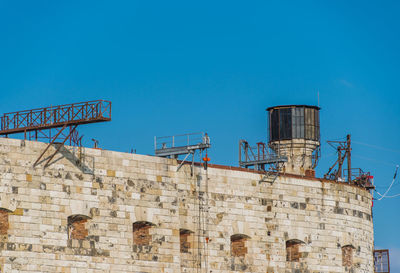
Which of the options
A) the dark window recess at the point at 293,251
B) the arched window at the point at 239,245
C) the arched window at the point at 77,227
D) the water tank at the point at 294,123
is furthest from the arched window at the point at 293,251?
the arched window at the point at 77,227

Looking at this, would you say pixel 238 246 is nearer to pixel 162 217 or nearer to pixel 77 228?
pixel 162 217

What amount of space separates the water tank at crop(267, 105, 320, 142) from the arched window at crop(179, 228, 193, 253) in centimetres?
1447

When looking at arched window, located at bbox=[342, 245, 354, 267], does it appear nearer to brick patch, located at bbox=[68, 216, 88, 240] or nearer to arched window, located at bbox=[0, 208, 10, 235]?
brick patch, located at bbox=[68, 216, 88, 240]

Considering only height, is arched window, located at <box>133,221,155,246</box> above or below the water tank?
below

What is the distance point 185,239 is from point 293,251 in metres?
7.81

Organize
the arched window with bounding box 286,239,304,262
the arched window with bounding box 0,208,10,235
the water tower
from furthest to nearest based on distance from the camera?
the water tower → the arched window with bounding box 286,239,304,262 → the arched window with bounding box 0,208,10,235

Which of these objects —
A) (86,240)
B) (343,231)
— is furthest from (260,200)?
(86,240)

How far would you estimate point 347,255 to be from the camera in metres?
61.8

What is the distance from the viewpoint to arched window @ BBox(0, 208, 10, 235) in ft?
156

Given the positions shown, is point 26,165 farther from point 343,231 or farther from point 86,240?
point 343,231

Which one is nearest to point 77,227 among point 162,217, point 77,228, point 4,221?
point 77,228

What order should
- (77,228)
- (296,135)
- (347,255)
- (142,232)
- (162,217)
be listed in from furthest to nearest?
(296,135) < (347,255) < (162,217) < (142,232) < (77,228)

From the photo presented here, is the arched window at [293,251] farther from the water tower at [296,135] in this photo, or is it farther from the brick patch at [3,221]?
the brick patch at [3,221]

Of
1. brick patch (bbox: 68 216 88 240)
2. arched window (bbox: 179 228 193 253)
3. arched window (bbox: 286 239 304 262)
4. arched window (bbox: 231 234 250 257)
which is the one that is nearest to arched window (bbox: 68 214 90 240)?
brick patch (bbox: 68 216 88 240)
